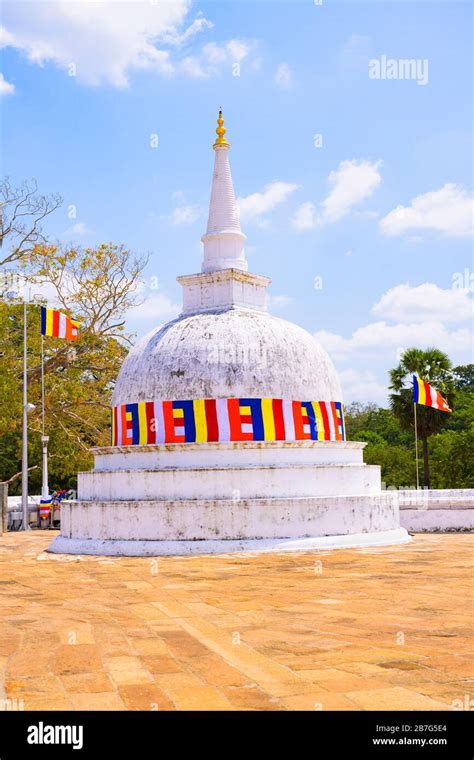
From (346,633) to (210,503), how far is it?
9166 millimetres

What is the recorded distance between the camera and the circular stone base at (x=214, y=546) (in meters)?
16.5

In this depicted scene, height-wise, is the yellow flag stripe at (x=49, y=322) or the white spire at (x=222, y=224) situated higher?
the white spire at (x=222, y=224)

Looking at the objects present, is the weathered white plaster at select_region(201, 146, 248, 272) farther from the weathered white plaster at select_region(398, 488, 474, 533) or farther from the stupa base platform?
the weathered white plaster at select_region(398, 488, 474, 533)

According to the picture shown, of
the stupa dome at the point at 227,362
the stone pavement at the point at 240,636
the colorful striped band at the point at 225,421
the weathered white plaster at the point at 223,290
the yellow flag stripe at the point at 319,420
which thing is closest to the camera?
the stone pavement at the point at 240,636

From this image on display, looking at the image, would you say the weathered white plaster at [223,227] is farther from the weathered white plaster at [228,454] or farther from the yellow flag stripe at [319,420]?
the weathered white plaster at [228,454]

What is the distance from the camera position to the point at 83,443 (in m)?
34.2

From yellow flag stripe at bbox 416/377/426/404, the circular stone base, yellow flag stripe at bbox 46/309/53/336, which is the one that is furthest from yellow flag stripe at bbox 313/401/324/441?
yellow flag stripe at bbox 46/309/53/336

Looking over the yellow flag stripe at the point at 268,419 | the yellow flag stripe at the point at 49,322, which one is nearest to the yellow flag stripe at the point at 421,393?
the yellow flag stripe at the point at 268,419

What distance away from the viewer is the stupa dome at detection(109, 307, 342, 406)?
61.5 feet

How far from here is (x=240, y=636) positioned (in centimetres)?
791

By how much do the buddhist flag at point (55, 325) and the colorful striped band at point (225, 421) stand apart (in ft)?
25.6

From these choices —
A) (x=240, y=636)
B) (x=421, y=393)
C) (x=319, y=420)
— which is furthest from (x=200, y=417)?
(x=240, y=636)

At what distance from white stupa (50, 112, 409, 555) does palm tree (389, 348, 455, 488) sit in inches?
529
